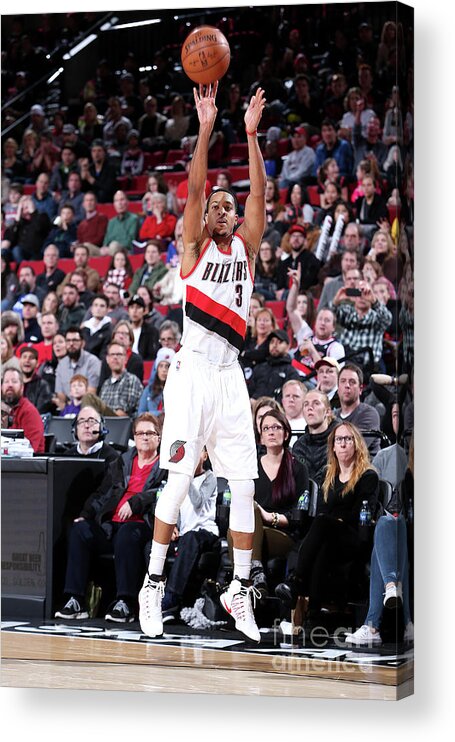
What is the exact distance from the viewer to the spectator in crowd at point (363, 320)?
6.38 metres

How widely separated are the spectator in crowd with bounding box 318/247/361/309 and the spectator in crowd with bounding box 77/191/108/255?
1135mm

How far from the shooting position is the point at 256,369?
21.7 ft

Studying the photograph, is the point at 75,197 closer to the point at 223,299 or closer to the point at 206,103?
the point at 206,103

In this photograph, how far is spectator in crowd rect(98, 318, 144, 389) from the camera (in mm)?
6855

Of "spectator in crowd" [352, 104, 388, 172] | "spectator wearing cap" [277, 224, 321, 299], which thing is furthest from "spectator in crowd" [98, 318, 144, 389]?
"spectator in crowd" [352, 104, 388, 172]

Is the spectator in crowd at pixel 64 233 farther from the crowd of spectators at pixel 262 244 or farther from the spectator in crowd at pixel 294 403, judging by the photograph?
the spectator in crowd at pixel 294 403

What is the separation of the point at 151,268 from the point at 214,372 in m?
0.66

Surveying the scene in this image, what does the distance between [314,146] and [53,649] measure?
2580mm

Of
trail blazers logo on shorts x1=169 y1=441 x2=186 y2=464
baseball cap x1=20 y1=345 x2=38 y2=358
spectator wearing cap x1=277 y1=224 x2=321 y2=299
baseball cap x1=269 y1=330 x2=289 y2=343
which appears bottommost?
trail blazers logo on shorts x1=169 y1=441 x2=186 y2=464

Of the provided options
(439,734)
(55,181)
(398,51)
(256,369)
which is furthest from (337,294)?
(439,734)

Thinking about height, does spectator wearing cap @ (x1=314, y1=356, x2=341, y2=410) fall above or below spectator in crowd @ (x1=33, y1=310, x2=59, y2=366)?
below

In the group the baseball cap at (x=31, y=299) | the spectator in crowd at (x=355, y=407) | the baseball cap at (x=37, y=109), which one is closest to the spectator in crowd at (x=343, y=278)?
the spectator in crowd at (x=355, y=407)

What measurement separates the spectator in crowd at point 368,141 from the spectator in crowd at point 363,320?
1.80 feet

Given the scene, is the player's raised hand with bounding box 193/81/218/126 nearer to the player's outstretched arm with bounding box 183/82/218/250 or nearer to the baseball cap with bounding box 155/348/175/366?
the player's outstretched arm with bounding box 183/82/218/250
